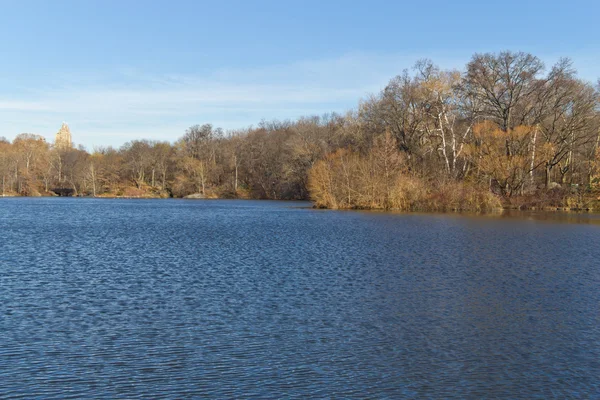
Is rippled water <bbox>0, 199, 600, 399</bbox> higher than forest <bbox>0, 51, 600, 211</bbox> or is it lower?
lower

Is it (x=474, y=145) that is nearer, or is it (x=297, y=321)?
(x=297, y=321)

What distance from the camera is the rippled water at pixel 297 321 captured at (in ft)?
32.5

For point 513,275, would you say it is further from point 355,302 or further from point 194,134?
point 194,134

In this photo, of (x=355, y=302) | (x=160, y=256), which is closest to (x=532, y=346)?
(x=355, y=302)

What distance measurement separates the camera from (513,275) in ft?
68.3

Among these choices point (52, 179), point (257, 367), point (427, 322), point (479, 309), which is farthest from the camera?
point (52, 179)

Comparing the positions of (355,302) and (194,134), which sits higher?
(194,134)

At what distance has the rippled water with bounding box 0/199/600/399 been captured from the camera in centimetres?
991

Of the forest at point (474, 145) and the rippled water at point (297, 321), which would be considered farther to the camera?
the forest at point (474, 145)

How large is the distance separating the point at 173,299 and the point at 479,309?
876cm

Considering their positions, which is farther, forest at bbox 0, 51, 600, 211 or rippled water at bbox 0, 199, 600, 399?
forest at bbox 0, 51, 600, 211

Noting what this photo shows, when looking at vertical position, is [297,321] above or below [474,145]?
below

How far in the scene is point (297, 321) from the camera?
13.9m

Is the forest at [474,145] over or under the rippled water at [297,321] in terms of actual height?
over
